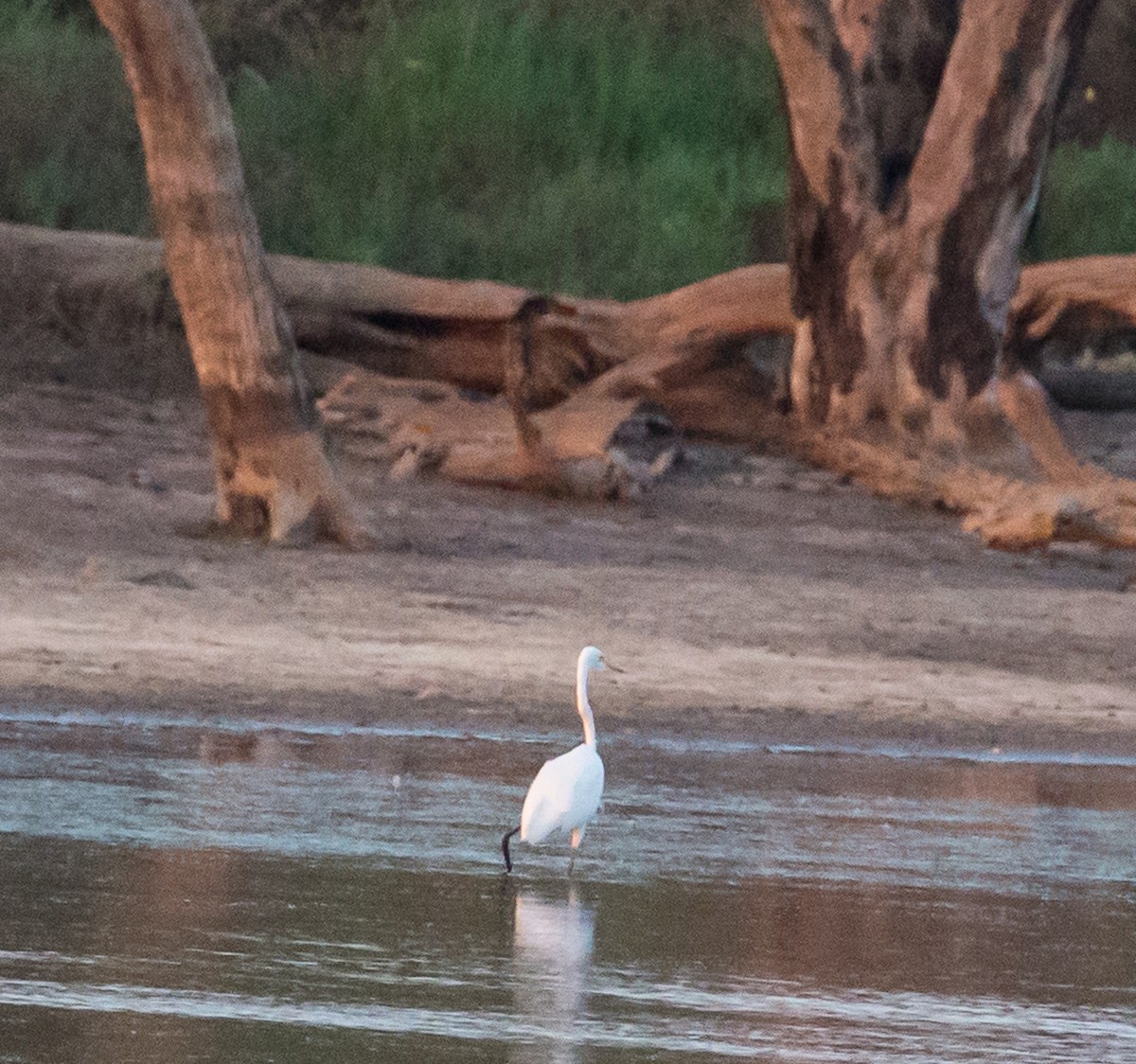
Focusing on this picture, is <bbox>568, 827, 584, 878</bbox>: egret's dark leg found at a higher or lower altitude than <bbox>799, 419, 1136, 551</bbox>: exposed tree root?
higher

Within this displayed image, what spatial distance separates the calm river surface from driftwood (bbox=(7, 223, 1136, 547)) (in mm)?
8442

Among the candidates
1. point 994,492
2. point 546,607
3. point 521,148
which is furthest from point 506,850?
point 521,148

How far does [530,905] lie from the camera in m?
7.12

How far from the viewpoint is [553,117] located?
24.2 m

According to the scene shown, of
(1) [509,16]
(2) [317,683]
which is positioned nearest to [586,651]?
(2) [317,683]

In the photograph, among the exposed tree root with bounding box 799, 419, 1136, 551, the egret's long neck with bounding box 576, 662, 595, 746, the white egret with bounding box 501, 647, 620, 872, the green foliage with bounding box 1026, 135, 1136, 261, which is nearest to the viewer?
the white egret with bounding box 501, 647, 620, 872

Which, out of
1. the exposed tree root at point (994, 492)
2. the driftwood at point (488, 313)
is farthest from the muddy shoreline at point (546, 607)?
the driftwood at point (488, 313)

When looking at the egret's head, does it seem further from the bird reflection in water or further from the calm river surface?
the bird reflection in water

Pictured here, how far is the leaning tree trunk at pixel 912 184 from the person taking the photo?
60.9ft

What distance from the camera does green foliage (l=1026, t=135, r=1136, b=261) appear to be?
75.6 ft

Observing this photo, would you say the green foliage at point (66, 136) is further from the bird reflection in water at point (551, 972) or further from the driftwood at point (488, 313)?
the bird reflection in water at point (551, 972)

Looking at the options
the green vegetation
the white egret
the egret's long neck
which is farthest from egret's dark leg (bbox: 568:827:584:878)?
the green vegetation

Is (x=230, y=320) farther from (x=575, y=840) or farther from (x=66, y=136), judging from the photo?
(x=66, y=136)

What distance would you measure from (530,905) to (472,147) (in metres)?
17.1
